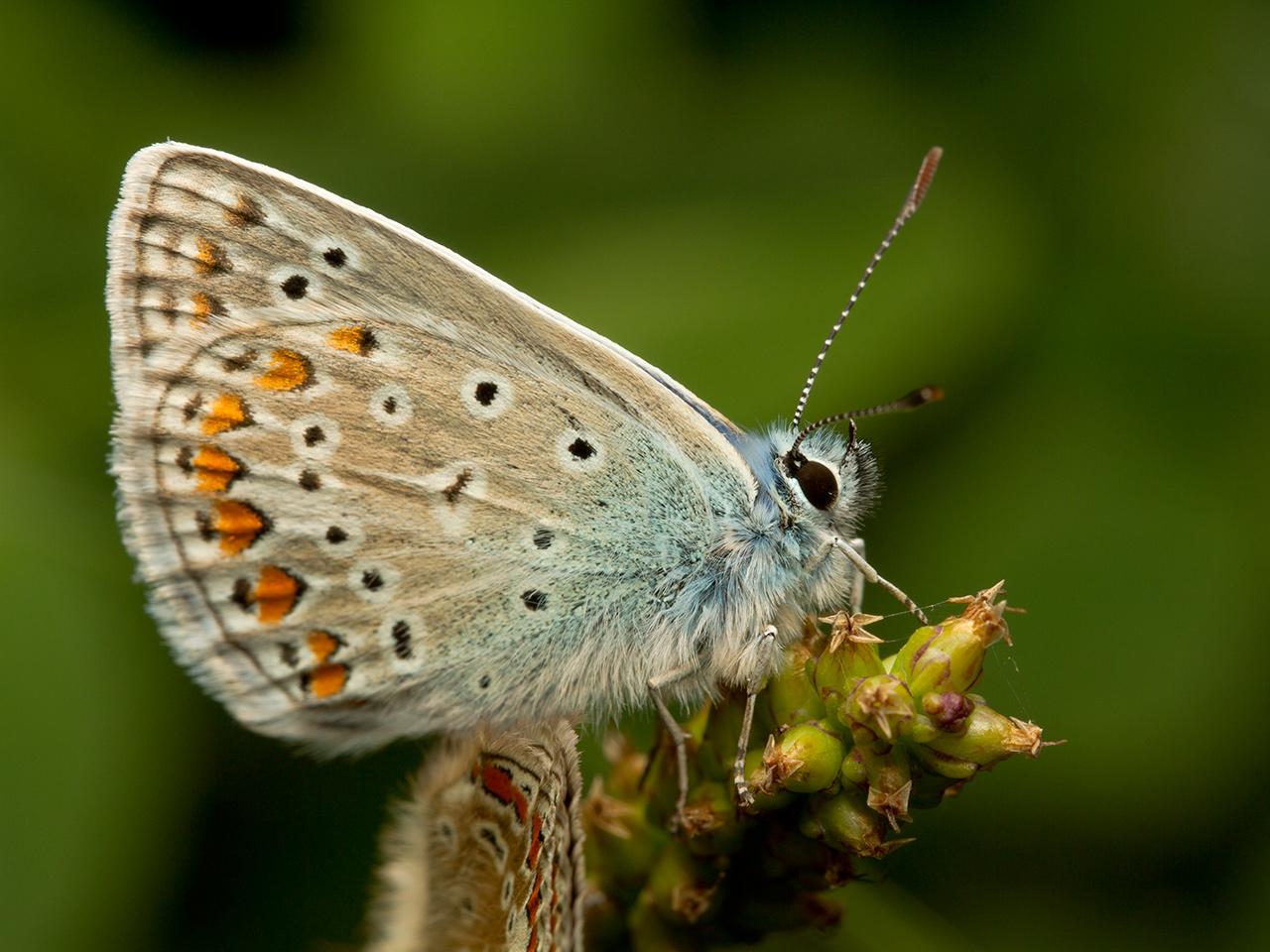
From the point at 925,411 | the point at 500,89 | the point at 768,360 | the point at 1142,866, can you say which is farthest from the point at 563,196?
the point at 1142,866

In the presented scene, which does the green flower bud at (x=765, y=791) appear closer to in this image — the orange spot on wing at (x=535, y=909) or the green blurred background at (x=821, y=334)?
the orange spot on wing at (x=535, y=909)

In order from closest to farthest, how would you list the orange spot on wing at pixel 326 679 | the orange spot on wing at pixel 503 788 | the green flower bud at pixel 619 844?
the orange spot on wing at pixel 503 788 < the green flower bud at pixel 619 844 < the orange spot on wing at pixel 326 679

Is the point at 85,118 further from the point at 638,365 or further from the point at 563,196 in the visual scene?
the point at 638,365

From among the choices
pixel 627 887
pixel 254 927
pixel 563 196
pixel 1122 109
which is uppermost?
pixel 1122 109

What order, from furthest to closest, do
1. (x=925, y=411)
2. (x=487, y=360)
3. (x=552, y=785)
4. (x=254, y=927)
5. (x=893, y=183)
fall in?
(x=893, y=183) < (x=925, y=411) < (x=254, y=927) < (x=487, y=360) < (x=552, y=785)

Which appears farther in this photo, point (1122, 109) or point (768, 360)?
point (1122, 109)

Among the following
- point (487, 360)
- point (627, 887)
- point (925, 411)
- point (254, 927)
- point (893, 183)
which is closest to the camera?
point (627, 887)

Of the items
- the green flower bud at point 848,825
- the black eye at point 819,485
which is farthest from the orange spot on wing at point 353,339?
the green flower bud at point 848,825
